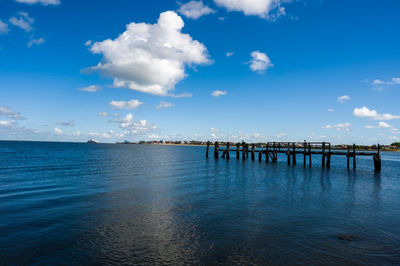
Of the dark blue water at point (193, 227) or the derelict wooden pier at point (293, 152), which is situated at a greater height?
the derelict wooden pier at point (293, 152)

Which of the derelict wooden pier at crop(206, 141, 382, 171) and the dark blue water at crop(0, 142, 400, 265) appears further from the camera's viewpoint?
the derelict wooden pier at crop(206, 141, 382, 171)

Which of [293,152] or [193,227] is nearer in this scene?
[193,227]

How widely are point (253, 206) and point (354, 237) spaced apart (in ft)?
18.3

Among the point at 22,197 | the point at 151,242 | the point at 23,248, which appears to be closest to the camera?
the point at 23,248

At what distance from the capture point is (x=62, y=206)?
44.4ft

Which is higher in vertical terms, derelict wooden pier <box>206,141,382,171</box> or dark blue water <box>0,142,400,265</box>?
derelict wooden pier <box>206,141,382,171</box>

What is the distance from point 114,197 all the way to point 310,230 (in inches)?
485

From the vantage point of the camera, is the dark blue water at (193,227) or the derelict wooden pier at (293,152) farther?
the derelict wooden pier at (293,152)

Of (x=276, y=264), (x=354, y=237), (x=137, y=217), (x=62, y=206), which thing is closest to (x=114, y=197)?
(x=62, y=206)

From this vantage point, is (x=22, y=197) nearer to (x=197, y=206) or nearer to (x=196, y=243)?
(x=197, y=206)

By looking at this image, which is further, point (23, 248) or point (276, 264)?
point (23, 248)

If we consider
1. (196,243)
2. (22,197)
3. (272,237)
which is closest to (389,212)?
(272,237)

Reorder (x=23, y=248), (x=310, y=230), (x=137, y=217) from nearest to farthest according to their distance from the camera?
1. (x=23, y=248)
2. (x=310, y=230)
3. (x=137, y=217)

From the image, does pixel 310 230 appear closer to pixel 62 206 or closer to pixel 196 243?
pixel 196 243
